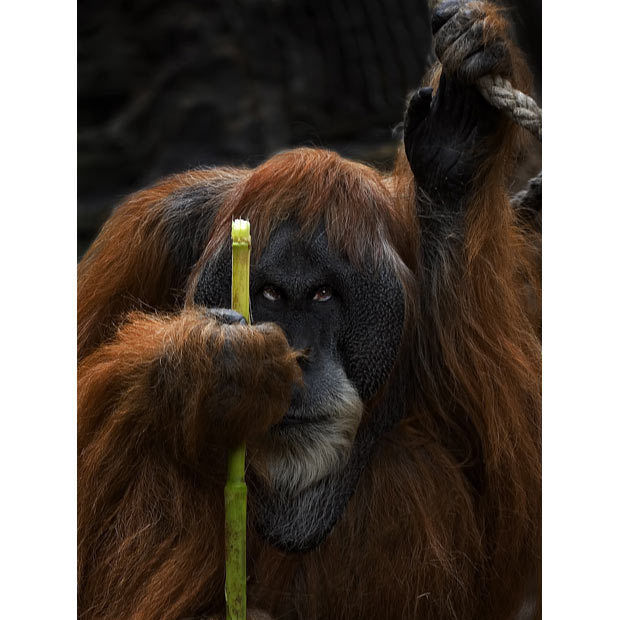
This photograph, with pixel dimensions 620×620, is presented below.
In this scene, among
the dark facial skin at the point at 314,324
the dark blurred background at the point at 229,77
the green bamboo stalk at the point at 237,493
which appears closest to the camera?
the green bamboo stalk at the point at 237,493

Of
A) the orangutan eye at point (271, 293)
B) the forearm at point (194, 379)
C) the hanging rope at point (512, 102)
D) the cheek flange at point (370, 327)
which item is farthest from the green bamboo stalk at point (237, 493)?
the hanging rope at point (512, 102)

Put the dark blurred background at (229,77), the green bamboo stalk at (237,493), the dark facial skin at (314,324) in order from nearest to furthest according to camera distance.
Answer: the green bamboo stalk at (237,493) < the dark facial skin at (314,324) < the dark blurred background at (229,77)

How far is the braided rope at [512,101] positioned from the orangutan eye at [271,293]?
22.4 inches

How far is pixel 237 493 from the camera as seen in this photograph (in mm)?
2006

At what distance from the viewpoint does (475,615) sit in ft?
8.14

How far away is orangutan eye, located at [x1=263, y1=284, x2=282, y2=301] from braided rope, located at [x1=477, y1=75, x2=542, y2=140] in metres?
0.57

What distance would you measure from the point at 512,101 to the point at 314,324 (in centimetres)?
59

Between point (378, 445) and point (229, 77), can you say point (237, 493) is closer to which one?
point (378, 445)

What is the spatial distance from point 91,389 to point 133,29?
0.79 m

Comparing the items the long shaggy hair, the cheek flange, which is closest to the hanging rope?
the long shaggy hair

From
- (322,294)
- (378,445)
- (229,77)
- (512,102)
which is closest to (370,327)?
(322,294)

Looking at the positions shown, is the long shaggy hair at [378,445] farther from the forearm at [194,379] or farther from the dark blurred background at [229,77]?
the dark blurred background at [229,77]

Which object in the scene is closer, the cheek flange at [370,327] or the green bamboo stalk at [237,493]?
the green bamboo stalk at [237,493]

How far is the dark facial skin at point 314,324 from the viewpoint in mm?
2199
